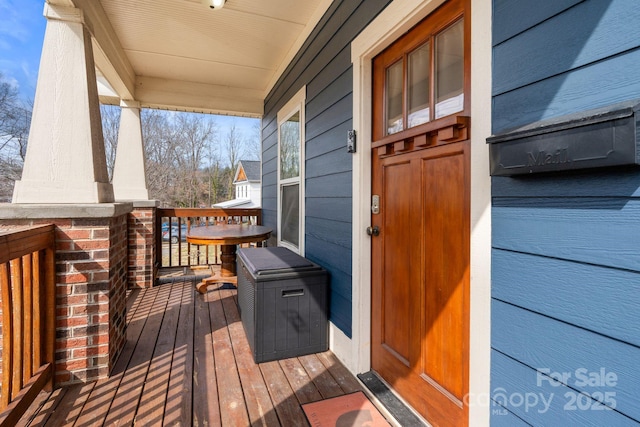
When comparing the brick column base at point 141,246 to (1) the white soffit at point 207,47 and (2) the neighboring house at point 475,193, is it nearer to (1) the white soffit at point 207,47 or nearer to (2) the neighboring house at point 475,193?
→ (1) the white soffit at point 207,47

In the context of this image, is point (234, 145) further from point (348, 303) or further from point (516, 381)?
point (516, 381)

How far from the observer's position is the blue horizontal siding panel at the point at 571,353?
804mm

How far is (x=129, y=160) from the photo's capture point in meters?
4.50

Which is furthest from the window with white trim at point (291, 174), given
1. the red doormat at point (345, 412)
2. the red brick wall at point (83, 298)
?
the red brick wall at point (83, 298)

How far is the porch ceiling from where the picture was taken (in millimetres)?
2871

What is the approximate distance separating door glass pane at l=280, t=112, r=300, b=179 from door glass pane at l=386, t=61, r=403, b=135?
1661 mm

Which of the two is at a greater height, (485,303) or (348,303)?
→ (485,303)

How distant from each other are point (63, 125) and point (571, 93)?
2.73m

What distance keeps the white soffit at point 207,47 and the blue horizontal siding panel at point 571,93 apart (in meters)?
2.20

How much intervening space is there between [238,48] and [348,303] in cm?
308

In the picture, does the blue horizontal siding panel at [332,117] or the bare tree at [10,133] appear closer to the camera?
the blue horizontal siding panel at [332,117]

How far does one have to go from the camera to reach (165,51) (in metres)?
3.75

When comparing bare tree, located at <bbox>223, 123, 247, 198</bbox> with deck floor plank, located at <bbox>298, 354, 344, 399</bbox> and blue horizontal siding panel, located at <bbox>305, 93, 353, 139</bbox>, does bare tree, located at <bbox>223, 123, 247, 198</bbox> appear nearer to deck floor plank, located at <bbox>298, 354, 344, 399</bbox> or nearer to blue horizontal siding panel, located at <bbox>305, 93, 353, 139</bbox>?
blue horizontal siding panel, located at <bbox>305, 93, 353, 139</bbox>

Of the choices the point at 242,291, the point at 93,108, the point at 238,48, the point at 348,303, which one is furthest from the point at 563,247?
the point at 238,48
